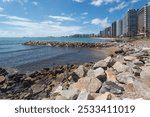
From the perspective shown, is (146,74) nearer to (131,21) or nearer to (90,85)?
(90,85)

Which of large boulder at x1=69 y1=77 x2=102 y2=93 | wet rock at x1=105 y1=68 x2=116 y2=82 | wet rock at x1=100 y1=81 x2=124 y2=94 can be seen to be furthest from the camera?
wet rock at x1=105 y1=68 x2=116 y2=82

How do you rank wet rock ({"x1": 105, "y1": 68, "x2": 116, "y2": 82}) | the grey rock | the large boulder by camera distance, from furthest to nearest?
wet rock ({"x1": 105, "y1": 68, "x2": 116, "y2": 82})
the large boulder
the grey rock

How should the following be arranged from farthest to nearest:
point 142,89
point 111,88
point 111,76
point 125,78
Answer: point 111,76
point 125,78
point 111,88
point 142,89

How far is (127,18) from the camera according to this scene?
12131 centimetres

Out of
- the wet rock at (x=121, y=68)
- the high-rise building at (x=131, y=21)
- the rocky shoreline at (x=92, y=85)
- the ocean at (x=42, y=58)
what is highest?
the high-rise building at (x=131, y=21)

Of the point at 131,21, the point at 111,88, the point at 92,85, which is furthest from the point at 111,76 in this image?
the point at 131,21

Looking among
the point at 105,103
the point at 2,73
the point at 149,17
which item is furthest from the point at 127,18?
the point at 105,103

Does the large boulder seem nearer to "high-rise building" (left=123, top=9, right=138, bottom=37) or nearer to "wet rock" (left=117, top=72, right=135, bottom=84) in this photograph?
"wet rock" (left=117, top=72, right=135, bottom=84)

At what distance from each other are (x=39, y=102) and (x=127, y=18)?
123 metres

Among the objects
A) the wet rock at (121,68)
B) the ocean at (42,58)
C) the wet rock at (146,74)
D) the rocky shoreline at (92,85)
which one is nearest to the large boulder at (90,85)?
the rocky shoreline at (92,85)

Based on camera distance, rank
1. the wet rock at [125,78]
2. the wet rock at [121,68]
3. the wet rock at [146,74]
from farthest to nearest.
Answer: the wet rock at [121,68] → the wet rock at [146,74] → the wet rock at [125,78]

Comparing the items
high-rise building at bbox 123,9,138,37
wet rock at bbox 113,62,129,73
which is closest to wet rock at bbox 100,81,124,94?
wet rock at bbox 113,62,129,73

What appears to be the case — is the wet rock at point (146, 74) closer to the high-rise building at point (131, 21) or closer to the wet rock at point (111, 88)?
the wet rock at point (111, 88)

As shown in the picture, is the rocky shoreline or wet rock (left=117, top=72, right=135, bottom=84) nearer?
the rocky shoreline
